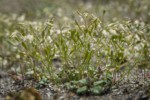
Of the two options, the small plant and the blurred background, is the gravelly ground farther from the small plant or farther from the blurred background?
the blurred background

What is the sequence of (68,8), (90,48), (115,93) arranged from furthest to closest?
(68,8) < (90,48) < (115,93)

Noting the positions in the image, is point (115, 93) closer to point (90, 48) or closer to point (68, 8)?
point (90, 48)

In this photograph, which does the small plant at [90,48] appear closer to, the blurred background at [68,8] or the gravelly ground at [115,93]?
the gravelly ground at [115,93]

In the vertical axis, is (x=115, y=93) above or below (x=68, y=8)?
below

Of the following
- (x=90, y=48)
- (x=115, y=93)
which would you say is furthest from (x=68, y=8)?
(x=115, y=93)

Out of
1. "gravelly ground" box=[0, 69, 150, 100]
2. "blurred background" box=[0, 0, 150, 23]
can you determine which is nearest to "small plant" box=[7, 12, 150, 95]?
"gravelly ground" box=[0, 69, 150, 100]

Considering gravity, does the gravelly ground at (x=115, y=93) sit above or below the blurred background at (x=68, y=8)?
below

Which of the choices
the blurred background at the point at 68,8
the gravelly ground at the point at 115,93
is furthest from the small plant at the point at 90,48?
the blurred background at the point at 68,8

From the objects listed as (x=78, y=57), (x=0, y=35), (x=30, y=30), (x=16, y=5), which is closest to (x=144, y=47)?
(x=78, y=57)
